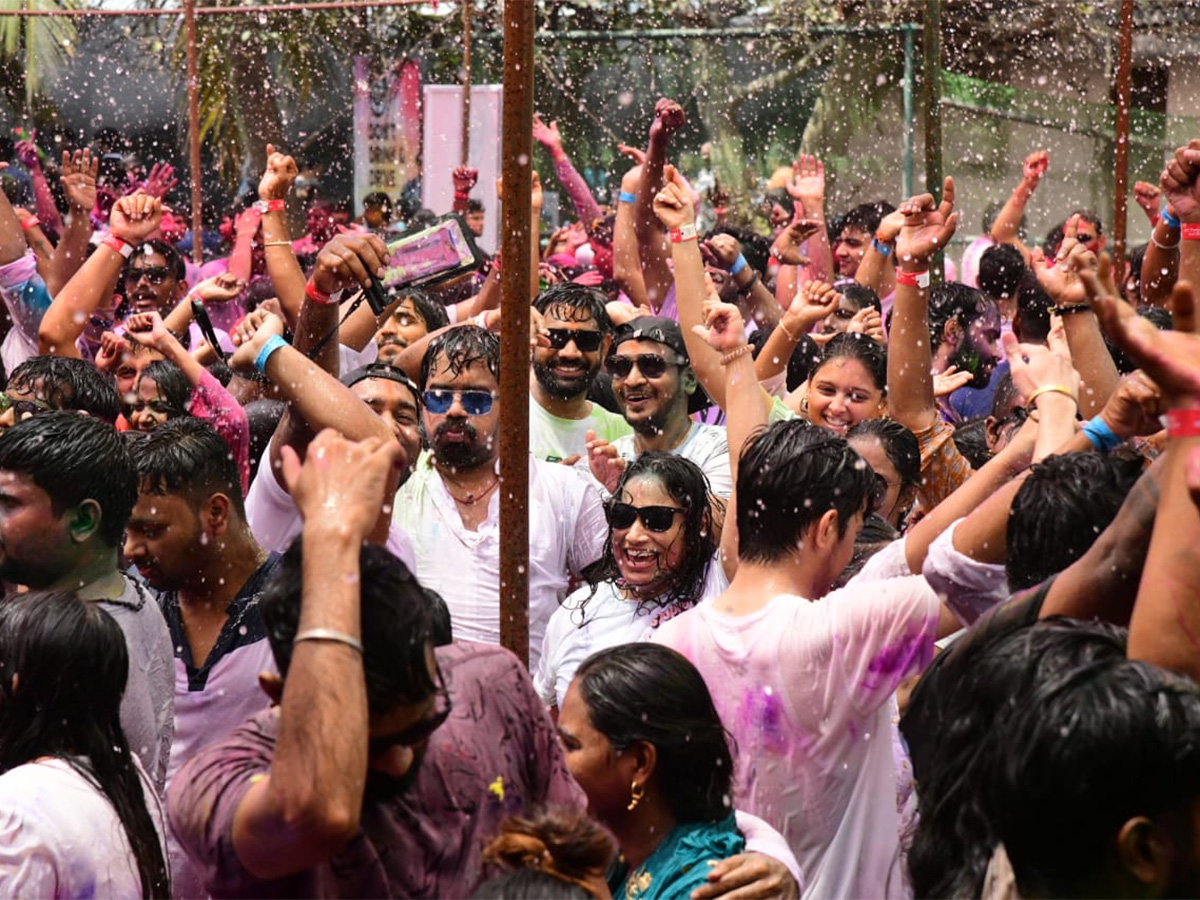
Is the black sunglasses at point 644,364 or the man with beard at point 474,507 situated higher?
the black sunglasses at point 644,364

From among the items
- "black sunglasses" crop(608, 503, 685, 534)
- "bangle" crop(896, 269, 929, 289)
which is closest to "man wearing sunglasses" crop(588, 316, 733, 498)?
→ "bangle" crop(896, 269, 929, 289)

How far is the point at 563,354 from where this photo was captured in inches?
240

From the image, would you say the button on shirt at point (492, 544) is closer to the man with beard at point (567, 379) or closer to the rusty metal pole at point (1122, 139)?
the man with beard at point (567, 379)

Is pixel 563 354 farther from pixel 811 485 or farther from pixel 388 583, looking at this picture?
pixel 388 583

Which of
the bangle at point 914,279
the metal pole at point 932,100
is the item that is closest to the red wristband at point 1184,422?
the bangle at point 914,279

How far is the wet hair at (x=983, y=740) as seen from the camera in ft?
7.44

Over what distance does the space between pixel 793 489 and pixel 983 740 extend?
124 centimetres

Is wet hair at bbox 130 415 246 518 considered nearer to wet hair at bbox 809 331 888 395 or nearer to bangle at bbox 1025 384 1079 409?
bangle at bbox 1025 384 1079 409

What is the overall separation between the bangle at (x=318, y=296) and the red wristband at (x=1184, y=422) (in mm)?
2423

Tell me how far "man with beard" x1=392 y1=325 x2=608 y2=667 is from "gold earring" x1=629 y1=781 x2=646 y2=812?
5.91 feet

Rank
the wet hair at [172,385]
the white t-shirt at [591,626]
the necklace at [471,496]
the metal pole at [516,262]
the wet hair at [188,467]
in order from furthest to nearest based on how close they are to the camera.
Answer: the wet hair at [172,385] < the necklace at [471,496] < the white t-shirt at [591,626] < the wet hair at [188,467] < the metal pole at [516,262]

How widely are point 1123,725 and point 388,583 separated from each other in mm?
1038

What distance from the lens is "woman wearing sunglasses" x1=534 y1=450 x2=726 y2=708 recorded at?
14.9ft

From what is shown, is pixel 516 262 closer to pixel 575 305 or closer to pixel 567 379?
pixel 567 379
